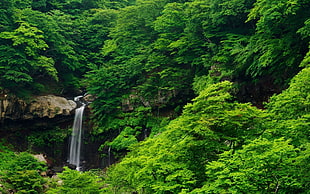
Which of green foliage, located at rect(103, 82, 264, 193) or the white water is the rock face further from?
green foliage, located at rect(103, 82, 264, 193)

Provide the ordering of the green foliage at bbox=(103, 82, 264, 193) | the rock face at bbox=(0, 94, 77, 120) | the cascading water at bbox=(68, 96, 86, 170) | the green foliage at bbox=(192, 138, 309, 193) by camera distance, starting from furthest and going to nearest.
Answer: the cascading water at bbox=(68, 96, 86, 170)
the rock face at bbox=(0, 94, 77, 120)
the green foliage at bbox=(103, 82, 264, 193)
the green foliage at bbox=(192, 138, 309, 193)

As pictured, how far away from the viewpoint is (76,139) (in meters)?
23.7

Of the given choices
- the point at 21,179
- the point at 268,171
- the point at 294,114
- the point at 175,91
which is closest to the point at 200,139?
the point at 268,171

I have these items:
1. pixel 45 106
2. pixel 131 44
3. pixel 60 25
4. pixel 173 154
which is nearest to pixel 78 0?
pixel 60 25

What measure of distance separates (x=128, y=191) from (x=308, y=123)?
8267 mm

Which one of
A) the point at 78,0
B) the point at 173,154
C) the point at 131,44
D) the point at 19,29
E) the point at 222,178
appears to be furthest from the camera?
the point at 78,0

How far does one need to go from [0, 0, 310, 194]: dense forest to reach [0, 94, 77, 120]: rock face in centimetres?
70

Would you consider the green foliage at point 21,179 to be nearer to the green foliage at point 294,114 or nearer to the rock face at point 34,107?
the rock face at point 34,107

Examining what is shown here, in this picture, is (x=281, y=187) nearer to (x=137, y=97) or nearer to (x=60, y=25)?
(x=137, y=97)

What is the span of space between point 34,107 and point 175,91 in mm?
12122

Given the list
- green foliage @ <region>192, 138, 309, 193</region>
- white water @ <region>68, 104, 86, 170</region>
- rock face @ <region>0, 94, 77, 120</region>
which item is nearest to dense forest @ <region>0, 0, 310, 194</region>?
green foliage @ <region>192, 138, 309, 193</region>

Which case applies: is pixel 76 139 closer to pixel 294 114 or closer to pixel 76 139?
pixel 76 139

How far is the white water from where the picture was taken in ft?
75.1

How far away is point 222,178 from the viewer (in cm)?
638
